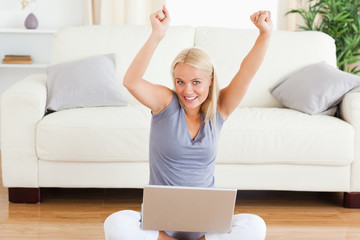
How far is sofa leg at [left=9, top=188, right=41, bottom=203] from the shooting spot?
272 centimetres

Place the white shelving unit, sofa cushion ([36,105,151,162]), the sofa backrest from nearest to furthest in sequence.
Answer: sofa cushion ([36,105,151,162]) < the sofa backrest < the white shelving unit

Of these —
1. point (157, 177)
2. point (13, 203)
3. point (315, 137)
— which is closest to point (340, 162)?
point (315, 137)

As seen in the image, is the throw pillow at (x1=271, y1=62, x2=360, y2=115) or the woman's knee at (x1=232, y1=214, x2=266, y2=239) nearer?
the woman's knee at (x1=232, y1=214, x2=266, y2=239)

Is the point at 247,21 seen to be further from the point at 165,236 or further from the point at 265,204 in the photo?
the point at 165,236

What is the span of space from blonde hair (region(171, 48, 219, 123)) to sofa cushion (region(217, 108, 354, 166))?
0.81 metres

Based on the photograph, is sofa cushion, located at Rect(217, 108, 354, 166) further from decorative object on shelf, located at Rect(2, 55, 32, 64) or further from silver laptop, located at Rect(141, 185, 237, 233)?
decorative object on shelf, located at Rect(2, 55, 32, 64)

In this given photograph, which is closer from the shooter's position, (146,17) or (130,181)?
(130,181)

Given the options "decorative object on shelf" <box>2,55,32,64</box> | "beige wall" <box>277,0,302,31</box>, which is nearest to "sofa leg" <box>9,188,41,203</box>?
"decorative object on shelf" <box>2,55,32,64</box>

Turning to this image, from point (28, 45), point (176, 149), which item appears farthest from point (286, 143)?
point (28, 45)

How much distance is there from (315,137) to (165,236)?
3.83 feet

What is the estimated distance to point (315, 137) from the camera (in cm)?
266

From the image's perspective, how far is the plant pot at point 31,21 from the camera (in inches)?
164

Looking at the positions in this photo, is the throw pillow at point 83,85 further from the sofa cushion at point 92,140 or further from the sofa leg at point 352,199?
the sofa leg at point 352,199

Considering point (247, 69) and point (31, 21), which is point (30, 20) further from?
point (247, 69)
